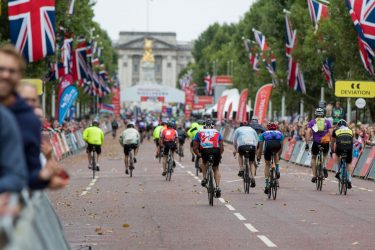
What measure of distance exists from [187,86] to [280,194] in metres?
116

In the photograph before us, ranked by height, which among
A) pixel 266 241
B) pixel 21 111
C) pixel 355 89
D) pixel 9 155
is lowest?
pixel 266 241

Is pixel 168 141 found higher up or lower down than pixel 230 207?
higher up

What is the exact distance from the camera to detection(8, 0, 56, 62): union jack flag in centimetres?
2975

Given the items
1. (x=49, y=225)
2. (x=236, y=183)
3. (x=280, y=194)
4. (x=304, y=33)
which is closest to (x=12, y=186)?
(x=49, y=225)

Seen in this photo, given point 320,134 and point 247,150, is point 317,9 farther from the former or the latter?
point 247,150

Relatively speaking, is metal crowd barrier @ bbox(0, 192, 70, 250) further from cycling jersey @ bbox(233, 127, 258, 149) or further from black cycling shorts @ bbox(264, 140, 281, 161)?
cycling jersey @ bbox(233, 127, 258, 149)

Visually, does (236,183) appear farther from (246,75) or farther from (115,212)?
(246,75)

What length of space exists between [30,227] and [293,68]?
48391 millimetres

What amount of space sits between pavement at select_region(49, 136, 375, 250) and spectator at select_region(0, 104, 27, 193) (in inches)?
269

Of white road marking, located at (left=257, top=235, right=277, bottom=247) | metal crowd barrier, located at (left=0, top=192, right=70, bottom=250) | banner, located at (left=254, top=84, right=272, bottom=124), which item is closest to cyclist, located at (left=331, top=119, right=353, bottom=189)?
white road marking, located at (left=257, top=235, right=277, bottom=247)

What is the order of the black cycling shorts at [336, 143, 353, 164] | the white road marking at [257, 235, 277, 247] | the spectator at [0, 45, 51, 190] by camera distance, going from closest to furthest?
the spectator at [0, 45, 51, 190]
the white road marking at [257, 235, 277, 247]
the black cycling shorts at [336, 143, 353, 164]

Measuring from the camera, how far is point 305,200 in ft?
73.8

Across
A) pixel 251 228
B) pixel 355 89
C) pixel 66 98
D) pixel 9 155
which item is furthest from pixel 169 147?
pixel 9 155

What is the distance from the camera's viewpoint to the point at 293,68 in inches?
2128
